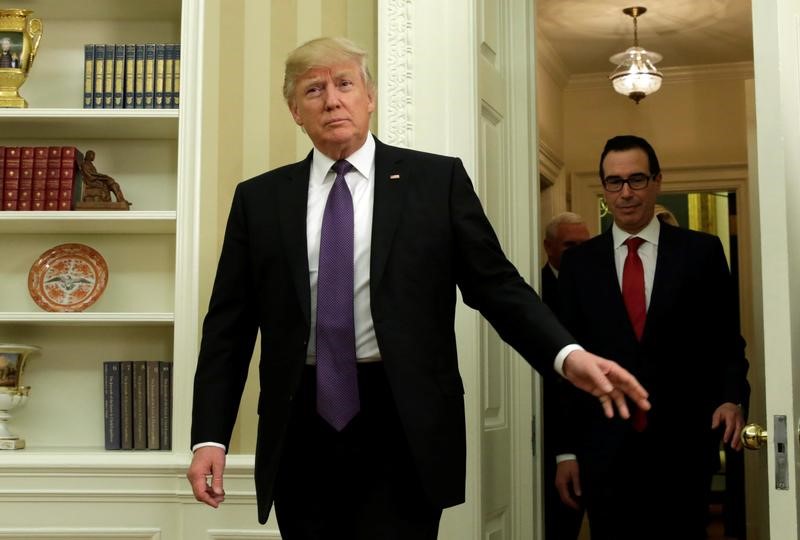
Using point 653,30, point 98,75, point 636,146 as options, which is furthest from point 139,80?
point 653,30

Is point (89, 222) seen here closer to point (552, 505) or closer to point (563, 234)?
point (552, 505)

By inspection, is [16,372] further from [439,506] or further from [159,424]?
[439,506]

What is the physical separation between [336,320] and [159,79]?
1.48m

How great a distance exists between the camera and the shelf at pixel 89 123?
10.1 ft

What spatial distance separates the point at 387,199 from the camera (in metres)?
2.04

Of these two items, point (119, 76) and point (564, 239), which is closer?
point (119, 76)

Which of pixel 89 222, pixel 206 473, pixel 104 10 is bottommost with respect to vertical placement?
pixel 206 473

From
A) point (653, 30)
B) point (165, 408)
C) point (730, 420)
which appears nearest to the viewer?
point (730, 420)

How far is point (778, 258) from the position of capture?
6.07 feet

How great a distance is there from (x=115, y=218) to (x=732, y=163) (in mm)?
5042

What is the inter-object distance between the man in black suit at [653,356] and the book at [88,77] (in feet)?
4.92

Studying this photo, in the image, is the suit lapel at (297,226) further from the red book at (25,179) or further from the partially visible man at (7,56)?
the partially visible man at (7,56)

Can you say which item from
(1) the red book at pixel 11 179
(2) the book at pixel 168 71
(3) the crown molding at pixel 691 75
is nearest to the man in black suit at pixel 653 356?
(2) the book at pixel 168 71

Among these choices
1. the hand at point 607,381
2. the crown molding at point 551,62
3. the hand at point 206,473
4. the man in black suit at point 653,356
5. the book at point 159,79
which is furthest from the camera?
the crown molding at point 551,62
